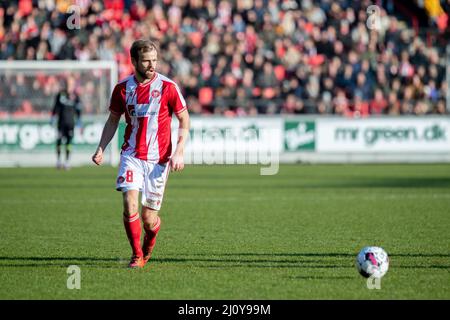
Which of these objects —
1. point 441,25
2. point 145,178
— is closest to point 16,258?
point 145,178

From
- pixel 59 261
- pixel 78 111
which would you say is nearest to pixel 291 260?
pixel 59 261

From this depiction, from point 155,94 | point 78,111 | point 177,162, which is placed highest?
point 78,111

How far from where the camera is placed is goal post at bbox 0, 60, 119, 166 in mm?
26344

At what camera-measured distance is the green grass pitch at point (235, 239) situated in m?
7.80

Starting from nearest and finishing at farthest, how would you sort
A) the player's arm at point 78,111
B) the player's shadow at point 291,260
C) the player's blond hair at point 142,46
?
1. the player's blond hair at point 142,46
2. the player's shadow at point 291,260
3. the player's arm at point 78,111

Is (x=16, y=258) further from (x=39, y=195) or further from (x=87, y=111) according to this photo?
(x=87, y=111)

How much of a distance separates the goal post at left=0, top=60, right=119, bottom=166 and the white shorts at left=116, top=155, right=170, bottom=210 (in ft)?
57.1

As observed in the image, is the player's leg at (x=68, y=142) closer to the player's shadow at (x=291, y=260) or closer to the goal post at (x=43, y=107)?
the goal post at (x=43, y=107)

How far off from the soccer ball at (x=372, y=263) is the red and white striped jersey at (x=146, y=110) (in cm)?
212

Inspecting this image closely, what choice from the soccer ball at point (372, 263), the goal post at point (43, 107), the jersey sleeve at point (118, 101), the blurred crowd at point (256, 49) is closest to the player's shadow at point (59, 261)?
the jersey sleeve at point (118, 101)

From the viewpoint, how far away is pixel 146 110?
8.80 m

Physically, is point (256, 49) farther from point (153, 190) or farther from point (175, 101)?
point (153, 190)

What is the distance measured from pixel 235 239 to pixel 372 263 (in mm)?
3314

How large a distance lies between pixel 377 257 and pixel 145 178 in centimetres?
229
